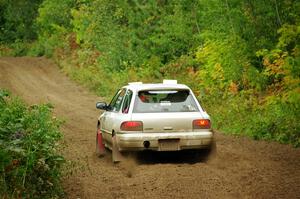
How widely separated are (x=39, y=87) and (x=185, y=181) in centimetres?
2329

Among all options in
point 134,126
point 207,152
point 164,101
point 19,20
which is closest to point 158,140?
point 134,126

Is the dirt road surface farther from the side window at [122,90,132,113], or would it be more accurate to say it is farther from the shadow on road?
the side window at [122,90,132,113]

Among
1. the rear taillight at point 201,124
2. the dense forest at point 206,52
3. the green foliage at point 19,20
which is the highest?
the rear taillight at point 201,124

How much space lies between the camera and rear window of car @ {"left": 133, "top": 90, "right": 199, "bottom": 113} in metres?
11.6

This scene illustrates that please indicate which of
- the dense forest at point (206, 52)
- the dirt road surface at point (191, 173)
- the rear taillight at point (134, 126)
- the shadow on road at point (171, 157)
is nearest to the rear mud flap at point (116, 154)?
the dirt road surface at point (191, 173)

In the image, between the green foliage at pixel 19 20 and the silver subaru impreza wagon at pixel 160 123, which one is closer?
the silver subaru impreza wagon at pixel 160 123

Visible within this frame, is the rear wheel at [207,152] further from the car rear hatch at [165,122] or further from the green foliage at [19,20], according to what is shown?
the green foliage at [19,20]

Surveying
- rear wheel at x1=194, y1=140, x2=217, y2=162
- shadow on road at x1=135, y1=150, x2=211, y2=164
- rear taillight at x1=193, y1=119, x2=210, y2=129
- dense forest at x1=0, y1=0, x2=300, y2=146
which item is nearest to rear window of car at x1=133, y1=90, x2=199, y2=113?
rear taillight at x1=193, y1=119, x2=210, y2=129

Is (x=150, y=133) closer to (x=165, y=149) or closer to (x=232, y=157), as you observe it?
(x=165, y=149)

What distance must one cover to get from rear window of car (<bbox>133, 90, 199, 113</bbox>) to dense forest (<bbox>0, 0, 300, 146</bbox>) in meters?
3.20

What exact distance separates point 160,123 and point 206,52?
10490 mm

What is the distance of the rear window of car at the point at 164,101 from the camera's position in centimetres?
1159

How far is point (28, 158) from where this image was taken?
26.6 feet

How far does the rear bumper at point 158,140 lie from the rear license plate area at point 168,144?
20 millimetres
